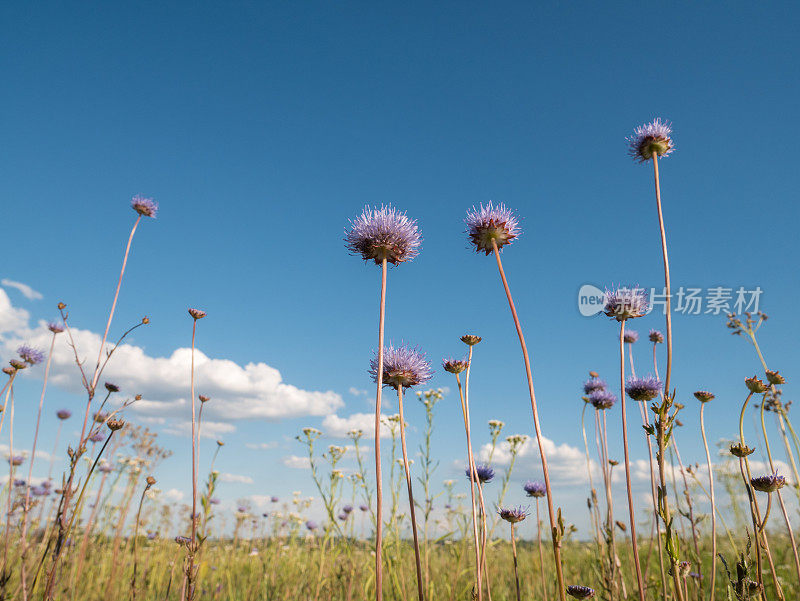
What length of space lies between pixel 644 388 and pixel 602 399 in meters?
0.89

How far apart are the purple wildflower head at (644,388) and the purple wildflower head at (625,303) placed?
3.45ft

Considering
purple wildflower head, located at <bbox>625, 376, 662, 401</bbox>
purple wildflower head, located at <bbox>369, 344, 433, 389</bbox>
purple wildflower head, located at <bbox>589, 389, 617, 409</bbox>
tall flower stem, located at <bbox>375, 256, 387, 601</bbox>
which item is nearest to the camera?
tall flower stem, located at <bbox>375, 256, 387, 601</bbox>

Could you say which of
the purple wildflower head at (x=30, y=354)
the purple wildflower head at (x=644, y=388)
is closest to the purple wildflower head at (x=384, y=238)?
the purple wildflower head at (x=644, y=388)

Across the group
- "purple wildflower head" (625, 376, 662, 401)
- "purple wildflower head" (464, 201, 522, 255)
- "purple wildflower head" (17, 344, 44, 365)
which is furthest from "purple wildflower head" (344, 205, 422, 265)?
"purple wildflower head" (17, 344, 44, 365)

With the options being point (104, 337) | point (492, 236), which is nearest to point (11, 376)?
point (104, 337)

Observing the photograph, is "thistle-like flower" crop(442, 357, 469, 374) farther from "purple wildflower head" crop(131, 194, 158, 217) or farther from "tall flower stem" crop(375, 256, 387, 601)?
"purple wildflower head" crop(131, 194, 158, 217)

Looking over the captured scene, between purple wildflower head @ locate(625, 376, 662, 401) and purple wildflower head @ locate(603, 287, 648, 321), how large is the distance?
1050 mm

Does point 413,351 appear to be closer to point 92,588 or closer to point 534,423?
point 534,423

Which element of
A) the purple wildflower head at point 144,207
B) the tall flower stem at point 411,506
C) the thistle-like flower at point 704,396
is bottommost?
the tall flower stem at point 411,506

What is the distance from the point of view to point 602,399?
5023 mm

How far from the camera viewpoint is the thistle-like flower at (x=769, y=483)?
325 centimetres

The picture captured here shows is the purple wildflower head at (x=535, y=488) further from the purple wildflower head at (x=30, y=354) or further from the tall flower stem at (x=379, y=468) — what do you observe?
the purple wildflower head at (x=30, y=354)

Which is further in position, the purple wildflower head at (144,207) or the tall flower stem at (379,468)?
the purple wildflower head at (144,207)

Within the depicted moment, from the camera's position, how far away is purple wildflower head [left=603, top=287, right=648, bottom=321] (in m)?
3.41
